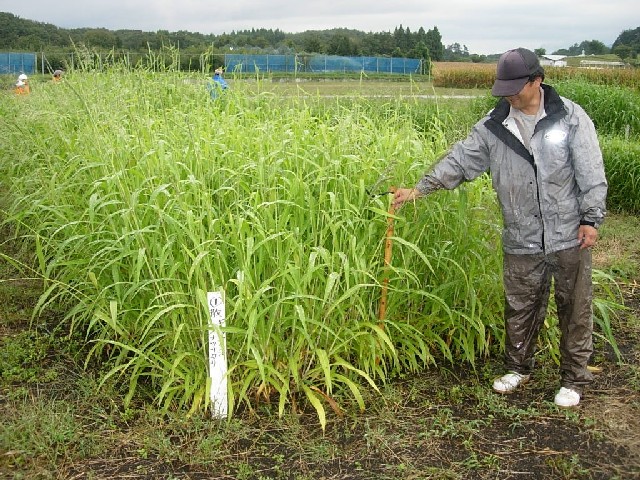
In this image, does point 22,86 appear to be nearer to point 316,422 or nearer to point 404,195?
point 404,195

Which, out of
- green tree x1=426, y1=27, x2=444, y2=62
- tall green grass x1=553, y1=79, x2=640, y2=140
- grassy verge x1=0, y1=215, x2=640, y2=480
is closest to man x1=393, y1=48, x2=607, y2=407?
grassy verge x1=0, y1=215, x2=640, y2=480

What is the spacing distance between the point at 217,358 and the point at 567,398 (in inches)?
62.6

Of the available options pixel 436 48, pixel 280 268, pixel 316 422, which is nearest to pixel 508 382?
pixel 316 422

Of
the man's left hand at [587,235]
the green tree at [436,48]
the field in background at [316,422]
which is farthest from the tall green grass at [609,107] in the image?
the man's left hand at [587,235]

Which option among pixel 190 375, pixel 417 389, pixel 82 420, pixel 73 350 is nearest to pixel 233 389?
pixel 190 375

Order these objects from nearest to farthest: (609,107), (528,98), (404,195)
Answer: (528,98) → (404,195) → (609,107)

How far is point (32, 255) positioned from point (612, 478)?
4.01 m

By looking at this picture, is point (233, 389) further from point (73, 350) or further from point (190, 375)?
point (73, 350)

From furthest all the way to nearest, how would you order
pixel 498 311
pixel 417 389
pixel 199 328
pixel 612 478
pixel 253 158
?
pixel 253 158, pixel 498 311, pixel 417 389, pixel 199 328, pixel 612 478

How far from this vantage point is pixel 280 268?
3129mm

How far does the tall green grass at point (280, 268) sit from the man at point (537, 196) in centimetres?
24

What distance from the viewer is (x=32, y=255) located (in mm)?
4992

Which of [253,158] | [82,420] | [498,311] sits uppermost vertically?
[253,158]

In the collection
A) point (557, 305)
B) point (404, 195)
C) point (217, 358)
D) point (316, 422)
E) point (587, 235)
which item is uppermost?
point (404, 195)
